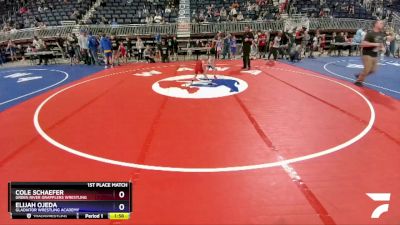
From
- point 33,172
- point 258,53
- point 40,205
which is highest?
point 258,53

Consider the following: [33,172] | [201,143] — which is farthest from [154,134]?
[33,172]

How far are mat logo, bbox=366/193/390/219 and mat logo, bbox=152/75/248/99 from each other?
Answer: 608cm

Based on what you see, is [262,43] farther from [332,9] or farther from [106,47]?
[332,9]

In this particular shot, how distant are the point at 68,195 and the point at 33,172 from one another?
276 centimetres

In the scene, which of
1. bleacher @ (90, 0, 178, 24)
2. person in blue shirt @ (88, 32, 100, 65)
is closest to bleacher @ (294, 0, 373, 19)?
bleacher @ (90, 0, 178, 24)

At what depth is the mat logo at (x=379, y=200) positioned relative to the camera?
419 cm

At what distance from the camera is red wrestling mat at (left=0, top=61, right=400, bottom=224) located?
4.46 meters

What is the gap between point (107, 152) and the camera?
6195 mm

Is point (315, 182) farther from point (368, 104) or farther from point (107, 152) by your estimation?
point (368, 104)

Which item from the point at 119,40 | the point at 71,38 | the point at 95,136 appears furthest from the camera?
Answer: the point at 119,40

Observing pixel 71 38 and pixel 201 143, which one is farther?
pixel 71 38

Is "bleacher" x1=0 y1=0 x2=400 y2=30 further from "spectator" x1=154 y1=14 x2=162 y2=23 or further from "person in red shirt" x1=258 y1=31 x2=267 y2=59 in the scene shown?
"person in red shirt" x1=258 y1=31 x2=267 y2=59
